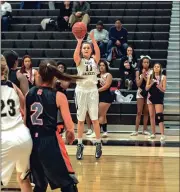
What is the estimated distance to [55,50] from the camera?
502 inches

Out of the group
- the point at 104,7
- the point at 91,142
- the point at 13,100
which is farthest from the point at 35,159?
the point at 104,7

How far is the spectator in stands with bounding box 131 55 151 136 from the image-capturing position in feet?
31.7

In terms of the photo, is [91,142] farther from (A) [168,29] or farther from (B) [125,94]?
(A) [168,29]

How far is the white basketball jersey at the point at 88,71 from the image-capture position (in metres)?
7.43

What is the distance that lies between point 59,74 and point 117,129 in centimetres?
641

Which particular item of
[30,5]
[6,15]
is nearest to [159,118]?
[6,15]

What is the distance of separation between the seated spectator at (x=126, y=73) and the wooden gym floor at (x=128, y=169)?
2284 mm

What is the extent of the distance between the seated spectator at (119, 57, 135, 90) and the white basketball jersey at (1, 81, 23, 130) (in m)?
6.47

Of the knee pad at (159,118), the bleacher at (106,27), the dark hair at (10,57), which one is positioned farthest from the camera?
the bleacher at (106,27)

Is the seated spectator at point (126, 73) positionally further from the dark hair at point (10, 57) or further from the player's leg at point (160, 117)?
the dark hair at point (10, 57)

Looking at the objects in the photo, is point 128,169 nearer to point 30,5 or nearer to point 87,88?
point 87,88

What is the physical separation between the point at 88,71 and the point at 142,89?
2.64 meters

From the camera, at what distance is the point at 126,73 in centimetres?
1085

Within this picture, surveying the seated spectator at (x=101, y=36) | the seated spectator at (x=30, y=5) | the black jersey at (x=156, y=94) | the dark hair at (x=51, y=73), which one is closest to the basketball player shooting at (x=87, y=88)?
the black jersey at (x=156, y=94)
